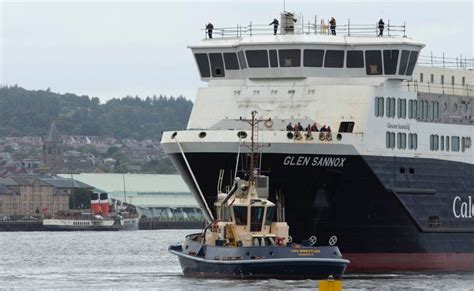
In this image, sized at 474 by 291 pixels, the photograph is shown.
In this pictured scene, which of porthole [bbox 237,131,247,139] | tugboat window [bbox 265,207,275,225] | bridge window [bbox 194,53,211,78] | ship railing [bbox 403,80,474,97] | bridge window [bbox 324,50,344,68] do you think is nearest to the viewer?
tugboat window [bbox 265,207,275,225]

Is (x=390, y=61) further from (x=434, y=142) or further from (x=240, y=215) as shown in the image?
(x=240, y=215)

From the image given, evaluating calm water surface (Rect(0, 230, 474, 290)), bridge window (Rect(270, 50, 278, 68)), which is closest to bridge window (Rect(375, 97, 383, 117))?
bridge window (Rect(270, 50, 278, 68))

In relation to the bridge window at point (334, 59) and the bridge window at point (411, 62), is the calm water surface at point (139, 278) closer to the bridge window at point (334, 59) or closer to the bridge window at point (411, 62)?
the bridge window at point (411, 62)

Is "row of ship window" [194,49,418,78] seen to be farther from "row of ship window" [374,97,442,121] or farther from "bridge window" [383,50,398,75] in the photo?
"row of ship window" [374,97,442,121]

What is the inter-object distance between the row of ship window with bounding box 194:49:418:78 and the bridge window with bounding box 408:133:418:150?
215cm

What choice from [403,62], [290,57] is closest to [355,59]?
[403,62]

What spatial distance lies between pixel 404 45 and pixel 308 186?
6.30 m

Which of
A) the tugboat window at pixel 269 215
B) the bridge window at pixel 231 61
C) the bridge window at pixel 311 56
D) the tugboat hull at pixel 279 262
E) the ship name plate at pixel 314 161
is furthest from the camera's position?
the bridge window at pixel 231 61

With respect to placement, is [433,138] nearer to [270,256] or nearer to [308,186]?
[308,186]

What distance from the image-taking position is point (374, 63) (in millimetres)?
57656

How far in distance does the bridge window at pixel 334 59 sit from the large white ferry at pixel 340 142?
47mm

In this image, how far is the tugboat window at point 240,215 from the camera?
5256 centimetres

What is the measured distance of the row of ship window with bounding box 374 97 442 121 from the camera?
188 feet

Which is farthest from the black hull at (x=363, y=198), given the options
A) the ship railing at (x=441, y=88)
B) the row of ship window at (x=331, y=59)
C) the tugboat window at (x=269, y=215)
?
the row of ship window at (x=331, y=59)
